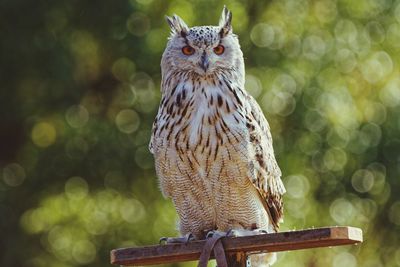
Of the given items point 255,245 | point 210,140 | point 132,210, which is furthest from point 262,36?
point 255,245

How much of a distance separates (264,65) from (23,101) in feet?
8.13

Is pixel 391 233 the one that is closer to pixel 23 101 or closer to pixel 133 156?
pixel 133 156

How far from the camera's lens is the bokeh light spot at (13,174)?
40.4ft

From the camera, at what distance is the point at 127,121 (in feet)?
39.7

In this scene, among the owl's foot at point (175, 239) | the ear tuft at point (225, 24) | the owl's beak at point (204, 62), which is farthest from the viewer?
the ear tuft at point (225, 24)

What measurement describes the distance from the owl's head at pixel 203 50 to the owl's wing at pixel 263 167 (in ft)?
0.82

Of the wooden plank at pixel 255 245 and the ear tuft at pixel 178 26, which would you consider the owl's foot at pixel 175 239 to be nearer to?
the wooden plank at pixel 255 245

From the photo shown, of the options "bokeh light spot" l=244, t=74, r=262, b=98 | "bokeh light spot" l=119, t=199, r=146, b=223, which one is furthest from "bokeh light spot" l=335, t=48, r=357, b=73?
"bokeh light spot" l=119, t=199, r=146, b=223

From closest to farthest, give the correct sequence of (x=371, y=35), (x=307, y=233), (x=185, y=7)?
1. (x=307, y=233)
2. (x=185, y=7)
3. (x=371, y=35)

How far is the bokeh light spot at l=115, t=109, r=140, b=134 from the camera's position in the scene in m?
12.0

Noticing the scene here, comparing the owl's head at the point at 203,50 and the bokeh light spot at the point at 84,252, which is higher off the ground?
the owl's head at the point at 203,50

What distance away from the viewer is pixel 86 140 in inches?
472

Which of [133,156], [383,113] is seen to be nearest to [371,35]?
[383,113]

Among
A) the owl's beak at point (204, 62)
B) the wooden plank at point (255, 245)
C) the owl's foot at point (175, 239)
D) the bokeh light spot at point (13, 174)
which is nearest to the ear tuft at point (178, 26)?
the owl's beak at point (204, 62)
